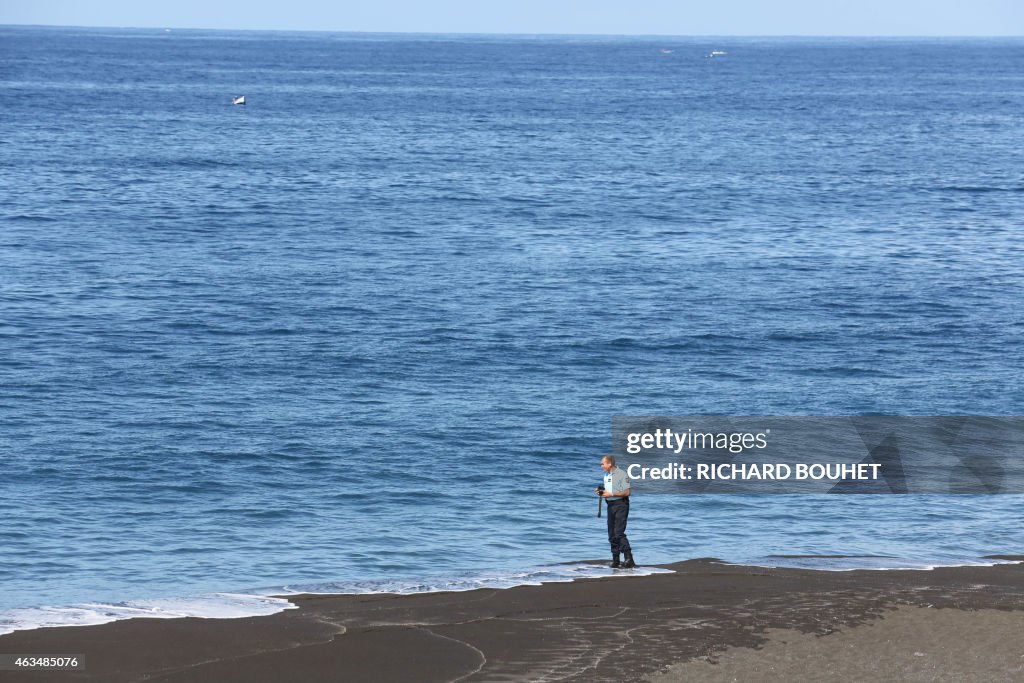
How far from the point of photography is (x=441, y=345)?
131 ft

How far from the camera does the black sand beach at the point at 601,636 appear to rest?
15688 mm

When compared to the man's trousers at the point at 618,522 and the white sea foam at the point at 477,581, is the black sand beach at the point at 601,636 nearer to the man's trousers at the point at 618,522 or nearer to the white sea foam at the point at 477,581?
the white sea foam at the point at 477,581

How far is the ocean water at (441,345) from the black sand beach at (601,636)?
1.52 metres

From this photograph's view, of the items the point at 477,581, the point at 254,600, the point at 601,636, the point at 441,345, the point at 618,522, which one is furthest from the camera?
the point at 441,345

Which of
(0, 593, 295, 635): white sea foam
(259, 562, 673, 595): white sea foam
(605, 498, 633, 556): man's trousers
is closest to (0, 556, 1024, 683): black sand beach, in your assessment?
(0, 593, 295, 635): white sea foam

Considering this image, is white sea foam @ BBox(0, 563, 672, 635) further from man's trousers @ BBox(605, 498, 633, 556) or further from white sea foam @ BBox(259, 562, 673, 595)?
man's trousers @ BBox(605, 498, 633, 556)

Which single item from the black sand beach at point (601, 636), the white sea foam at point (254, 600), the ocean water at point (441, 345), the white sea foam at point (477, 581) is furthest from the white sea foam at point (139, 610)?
the white sea foam at point (477, 581)

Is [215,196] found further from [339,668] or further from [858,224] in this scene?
[339,668]

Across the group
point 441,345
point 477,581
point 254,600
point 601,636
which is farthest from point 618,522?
point 441,345

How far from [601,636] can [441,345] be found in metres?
23.3

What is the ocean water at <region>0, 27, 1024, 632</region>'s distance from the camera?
23.5 meters

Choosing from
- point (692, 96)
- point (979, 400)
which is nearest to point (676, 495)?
point (979, 400)

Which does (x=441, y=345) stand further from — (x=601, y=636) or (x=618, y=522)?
(x=601, y=636)

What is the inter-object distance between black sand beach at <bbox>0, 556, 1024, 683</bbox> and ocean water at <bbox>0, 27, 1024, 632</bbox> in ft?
4.98
